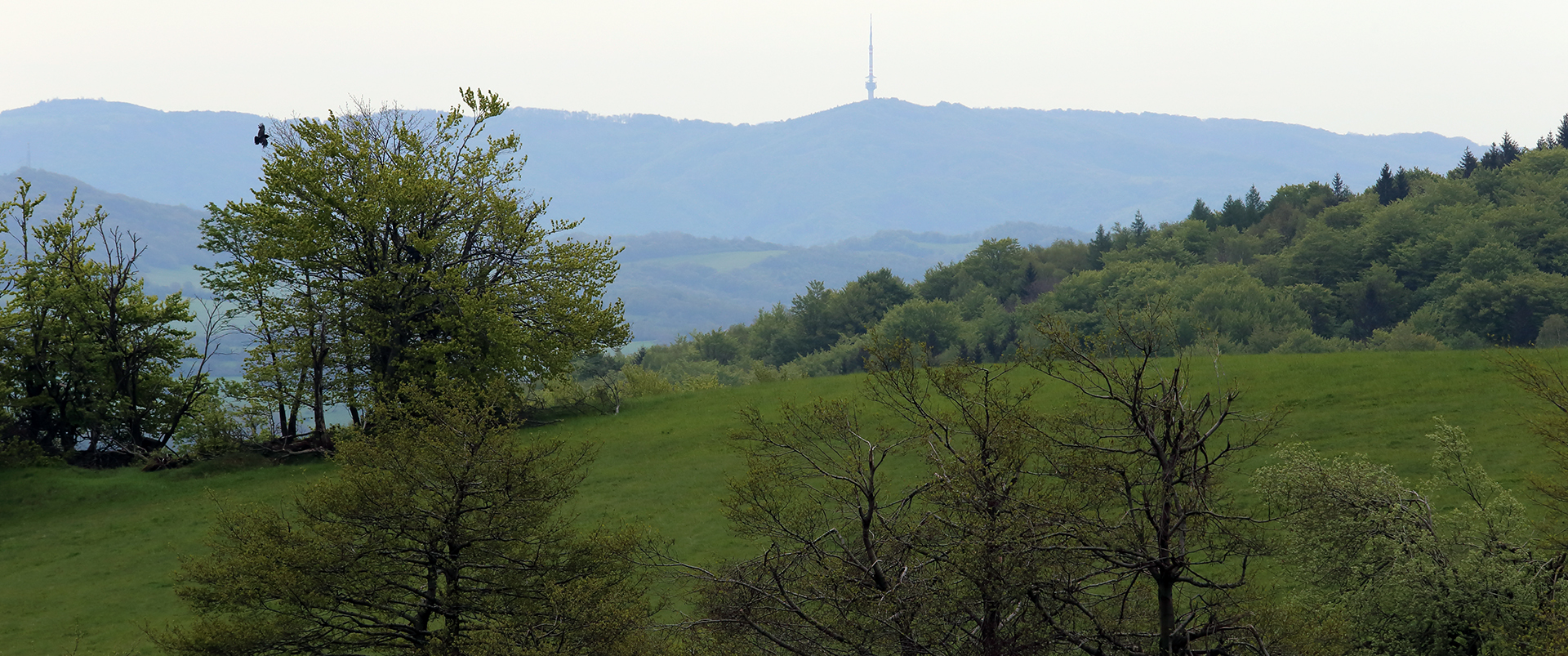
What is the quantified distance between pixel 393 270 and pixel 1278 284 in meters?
89.1

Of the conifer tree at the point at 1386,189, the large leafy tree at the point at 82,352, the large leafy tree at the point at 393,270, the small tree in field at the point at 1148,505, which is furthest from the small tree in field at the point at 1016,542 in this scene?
the conifer tree at the point at 1386,189

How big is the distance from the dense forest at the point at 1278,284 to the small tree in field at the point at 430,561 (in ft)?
146

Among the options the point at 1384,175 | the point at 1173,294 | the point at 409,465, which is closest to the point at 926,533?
the point at 409,465

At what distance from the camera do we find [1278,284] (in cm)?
10169

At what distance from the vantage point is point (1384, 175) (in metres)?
113

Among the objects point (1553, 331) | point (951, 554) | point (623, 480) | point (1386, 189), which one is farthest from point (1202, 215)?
point (951, 554)

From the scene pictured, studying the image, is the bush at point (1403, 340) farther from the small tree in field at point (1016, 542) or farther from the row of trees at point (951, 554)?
the small tree in field at point (1016, 542)

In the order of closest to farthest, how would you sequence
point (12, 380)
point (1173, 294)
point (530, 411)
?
point (12, 380)
point (530, 411)
point (1173, 294)

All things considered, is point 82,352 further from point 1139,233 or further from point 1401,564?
point 1139,233

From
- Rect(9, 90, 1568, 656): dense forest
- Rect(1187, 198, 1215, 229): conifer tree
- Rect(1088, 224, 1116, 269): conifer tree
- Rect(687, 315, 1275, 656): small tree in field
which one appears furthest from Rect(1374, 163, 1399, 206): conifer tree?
Rect(687, 315, 1275, 656): small tree in field

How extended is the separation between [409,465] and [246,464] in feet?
79.1

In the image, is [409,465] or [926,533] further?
[409,465]

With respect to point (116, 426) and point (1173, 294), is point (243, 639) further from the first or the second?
point (1173, 294)

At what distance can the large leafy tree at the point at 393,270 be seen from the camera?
34781 mm
